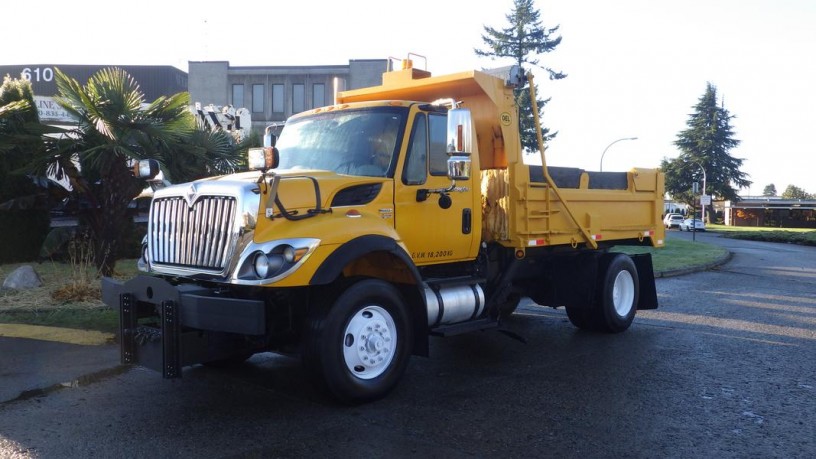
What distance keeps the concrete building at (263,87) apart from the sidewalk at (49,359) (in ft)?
161

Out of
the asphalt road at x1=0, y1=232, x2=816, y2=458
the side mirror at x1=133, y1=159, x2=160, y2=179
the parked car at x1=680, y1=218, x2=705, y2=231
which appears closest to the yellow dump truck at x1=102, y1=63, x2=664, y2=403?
the side mirror at x1=133, y1=159, x2=160, y2=179

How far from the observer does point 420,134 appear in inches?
261

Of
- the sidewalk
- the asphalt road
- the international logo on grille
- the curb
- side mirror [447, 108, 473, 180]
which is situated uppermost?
side mirror [447, 108, 473, 180]

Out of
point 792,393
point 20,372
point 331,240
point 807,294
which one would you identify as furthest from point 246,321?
point 807,294

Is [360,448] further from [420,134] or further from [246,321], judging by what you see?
[420,134]

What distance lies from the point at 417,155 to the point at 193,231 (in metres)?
2.16

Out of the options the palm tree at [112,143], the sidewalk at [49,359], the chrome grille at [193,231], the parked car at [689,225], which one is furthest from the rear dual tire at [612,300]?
the parked car at [689,225]

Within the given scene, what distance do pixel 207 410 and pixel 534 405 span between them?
2684mm

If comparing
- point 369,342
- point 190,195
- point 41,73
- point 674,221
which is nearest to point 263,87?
point 41,73

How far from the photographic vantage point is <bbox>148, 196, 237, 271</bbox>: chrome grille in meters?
5.46

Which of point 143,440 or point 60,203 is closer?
point 143,440

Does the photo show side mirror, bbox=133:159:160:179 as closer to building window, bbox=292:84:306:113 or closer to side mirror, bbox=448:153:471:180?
side mirror, bbox=448:153:471:180

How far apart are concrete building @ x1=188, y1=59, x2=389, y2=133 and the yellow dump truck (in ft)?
163

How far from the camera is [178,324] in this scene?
5.15 m
